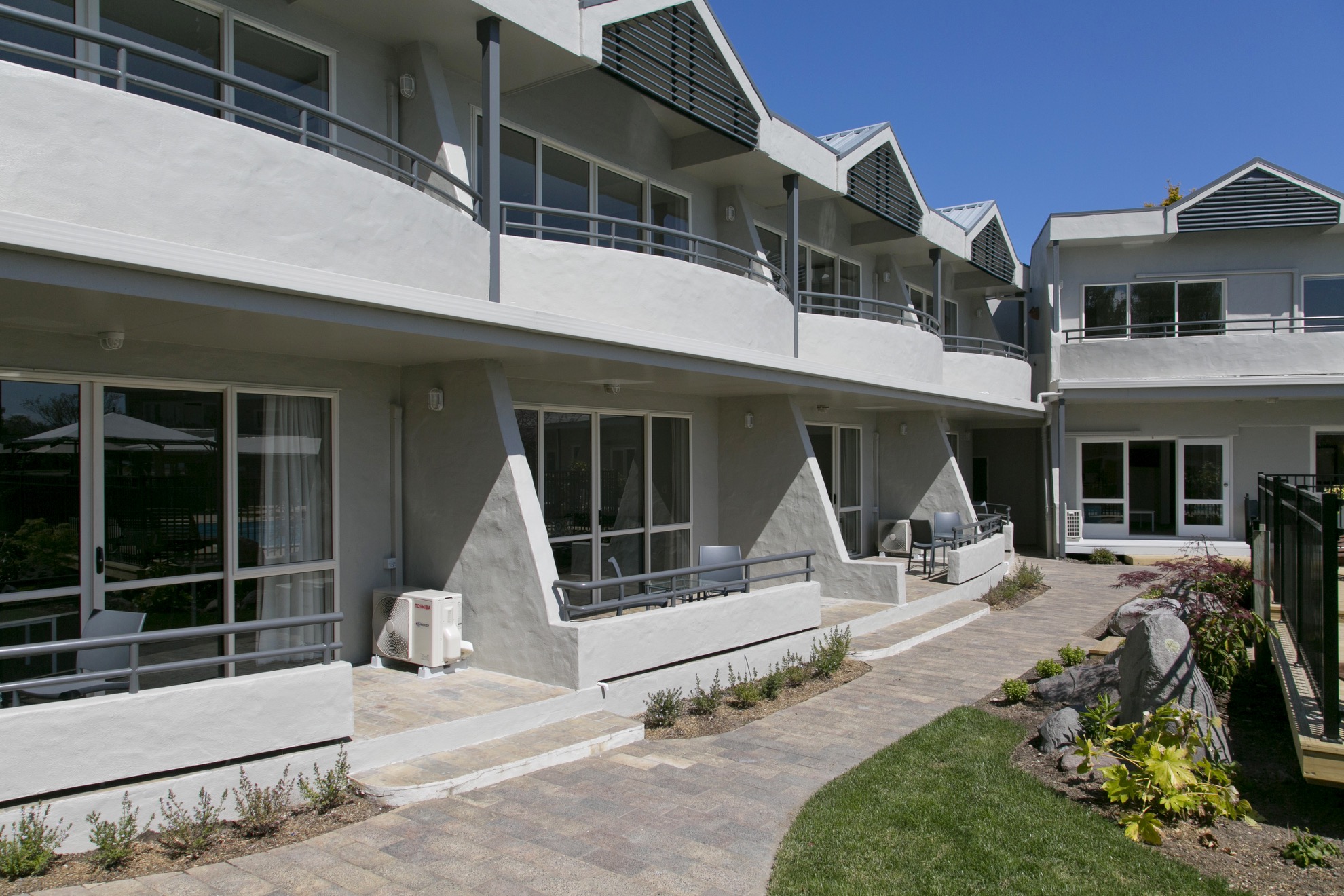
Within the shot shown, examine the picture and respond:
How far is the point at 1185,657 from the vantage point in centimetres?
634

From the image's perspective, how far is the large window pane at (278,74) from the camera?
7.48 m

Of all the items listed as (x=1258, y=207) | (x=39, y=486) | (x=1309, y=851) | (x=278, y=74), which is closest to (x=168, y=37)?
(x=278, y=74)

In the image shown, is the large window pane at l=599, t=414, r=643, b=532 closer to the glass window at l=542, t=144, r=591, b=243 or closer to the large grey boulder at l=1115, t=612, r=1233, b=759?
the glass window at l=542, t=144, r=591, b=243

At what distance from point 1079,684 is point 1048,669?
0.63m

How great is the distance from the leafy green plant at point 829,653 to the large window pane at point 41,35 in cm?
861

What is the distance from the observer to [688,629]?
859cm

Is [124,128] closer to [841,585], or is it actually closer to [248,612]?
[248,612]

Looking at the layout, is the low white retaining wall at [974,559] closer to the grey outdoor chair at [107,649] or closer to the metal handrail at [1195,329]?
the metal handrail at [1195,329]

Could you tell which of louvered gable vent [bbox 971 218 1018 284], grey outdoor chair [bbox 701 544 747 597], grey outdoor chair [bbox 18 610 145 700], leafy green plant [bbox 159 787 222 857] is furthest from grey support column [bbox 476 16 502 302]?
louvered gable vent [bbox 971 218 1018 284]

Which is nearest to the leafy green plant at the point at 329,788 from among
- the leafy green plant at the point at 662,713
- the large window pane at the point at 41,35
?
the leafy green plant at the point at 662,713

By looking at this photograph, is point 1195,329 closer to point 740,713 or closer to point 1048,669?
→ point 1048,669

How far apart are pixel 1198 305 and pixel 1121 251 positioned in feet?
7.46

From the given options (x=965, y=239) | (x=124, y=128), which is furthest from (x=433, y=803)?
(x=965, y=239)

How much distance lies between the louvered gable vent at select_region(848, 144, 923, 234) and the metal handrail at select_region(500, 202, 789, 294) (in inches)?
91.0
